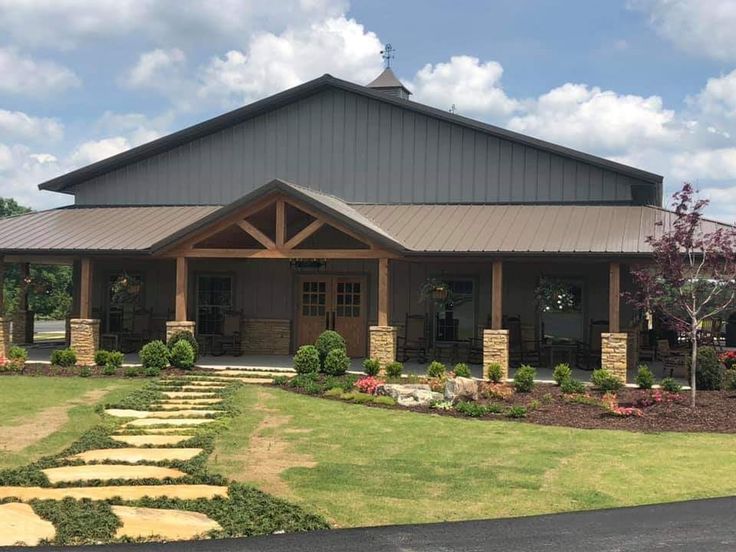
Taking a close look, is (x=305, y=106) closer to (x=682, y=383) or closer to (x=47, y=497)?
(x=682, y=383)

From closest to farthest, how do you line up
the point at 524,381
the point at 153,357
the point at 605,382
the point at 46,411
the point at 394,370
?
the point at 46,411 → the point at 524,381 → the point at 605,382 → the point at 394,370 → the point at 153,357

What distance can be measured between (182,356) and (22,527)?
10.8 metres

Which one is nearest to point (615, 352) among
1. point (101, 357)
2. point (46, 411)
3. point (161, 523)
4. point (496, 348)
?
point (496, 348)

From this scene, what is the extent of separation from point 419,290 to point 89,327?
8061 millimetres

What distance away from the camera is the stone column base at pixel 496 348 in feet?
54.9

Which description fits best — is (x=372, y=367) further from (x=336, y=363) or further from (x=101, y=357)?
(x=101, y=357)

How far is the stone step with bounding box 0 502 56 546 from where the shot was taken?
6074mm

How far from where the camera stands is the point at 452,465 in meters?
9.11

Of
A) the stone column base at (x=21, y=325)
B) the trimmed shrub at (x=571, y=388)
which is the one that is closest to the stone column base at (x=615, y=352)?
the trimmed shrub at (x=571, y=388)

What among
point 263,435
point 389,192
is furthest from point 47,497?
point 389,192

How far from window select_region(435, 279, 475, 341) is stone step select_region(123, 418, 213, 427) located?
8936 millimetres

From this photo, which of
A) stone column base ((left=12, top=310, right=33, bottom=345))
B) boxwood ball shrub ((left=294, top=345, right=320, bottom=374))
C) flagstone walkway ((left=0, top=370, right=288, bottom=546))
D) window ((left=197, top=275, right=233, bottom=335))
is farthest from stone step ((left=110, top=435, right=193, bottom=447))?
stone column base ((left=12, top=310, right=33, bottom=345))

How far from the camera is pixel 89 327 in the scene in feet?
60.9

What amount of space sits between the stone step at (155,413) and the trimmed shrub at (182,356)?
4.28m
